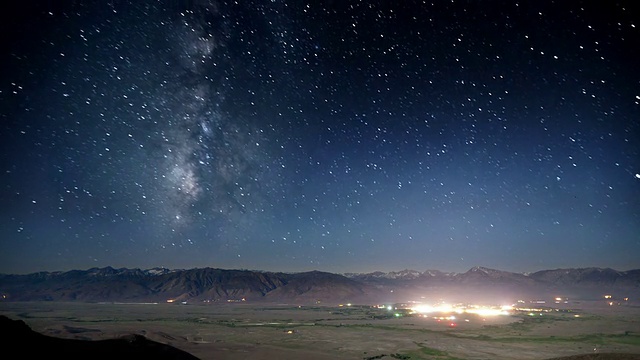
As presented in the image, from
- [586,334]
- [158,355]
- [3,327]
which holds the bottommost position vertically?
[586,334]

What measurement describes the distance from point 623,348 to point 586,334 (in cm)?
2047

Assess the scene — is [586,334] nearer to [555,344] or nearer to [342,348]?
[555,344]

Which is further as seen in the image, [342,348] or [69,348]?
[342,348]

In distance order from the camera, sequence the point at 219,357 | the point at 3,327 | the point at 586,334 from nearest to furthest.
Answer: the point at 3,327 → the point at 219,357 → the point at 586,334

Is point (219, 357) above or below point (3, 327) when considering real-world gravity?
below

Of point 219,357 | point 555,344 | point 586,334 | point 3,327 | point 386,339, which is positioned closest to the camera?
point 3,327

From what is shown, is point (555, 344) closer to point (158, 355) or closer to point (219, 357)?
point (219, 357)

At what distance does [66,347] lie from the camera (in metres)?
26.0

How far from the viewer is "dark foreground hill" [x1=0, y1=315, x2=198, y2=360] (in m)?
23.3

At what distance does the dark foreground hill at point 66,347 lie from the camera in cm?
2327

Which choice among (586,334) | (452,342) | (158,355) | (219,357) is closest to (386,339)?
(452,342)

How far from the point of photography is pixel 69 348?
26.0 m

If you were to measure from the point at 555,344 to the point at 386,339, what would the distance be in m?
27.6

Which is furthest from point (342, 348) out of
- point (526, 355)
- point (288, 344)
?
point (526, 355)
